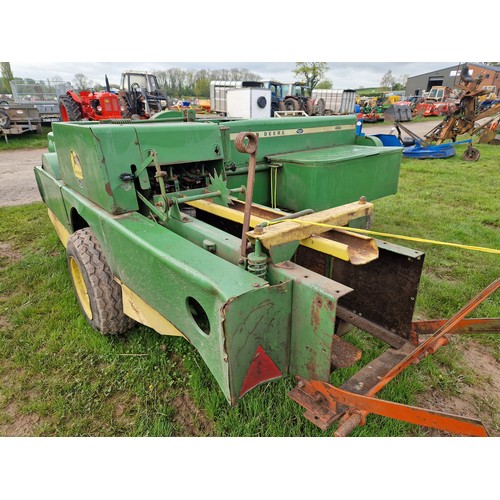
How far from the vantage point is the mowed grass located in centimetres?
214

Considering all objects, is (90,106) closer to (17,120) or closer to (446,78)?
(17,120)

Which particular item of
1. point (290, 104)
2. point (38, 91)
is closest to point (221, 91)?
point (290, 104)

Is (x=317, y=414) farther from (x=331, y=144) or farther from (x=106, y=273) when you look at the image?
(x=331, y=144)

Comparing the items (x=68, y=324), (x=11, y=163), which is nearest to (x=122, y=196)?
(x=68, y=324)

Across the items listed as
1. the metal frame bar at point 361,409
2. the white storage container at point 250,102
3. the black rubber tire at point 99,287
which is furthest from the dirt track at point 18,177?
the white storage container at point 250,102

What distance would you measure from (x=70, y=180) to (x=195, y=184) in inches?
42.2

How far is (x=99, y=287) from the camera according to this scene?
258 centimetres

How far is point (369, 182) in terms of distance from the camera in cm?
379

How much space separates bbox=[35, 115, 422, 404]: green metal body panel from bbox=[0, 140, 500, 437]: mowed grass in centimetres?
52

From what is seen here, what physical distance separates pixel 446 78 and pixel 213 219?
53.3 meters

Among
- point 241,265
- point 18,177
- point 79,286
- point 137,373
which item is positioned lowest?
point 18,177

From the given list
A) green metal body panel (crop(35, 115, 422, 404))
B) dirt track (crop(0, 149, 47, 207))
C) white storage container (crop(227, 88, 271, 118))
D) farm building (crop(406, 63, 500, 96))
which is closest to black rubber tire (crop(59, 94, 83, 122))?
dirt track (crop(0, 149, 47, 207))

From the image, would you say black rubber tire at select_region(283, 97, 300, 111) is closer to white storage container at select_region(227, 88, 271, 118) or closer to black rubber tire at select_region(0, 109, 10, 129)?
white storage container at select_region(227, 88, 271, 118)

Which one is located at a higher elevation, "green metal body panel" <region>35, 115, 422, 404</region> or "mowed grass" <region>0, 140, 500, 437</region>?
"green metal body panel" <region>35, 115, 422, 404</region>
